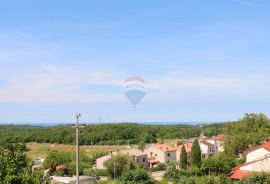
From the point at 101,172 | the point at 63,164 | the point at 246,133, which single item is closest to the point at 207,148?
the point at 246,133

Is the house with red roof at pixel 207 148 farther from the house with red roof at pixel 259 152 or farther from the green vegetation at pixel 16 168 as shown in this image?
the green vegetation at pixel 16 168

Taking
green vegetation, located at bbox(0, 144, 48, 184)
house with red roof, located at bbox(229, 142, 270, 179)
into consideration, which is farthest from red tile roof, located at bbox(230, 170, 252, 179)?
green vegetation, located at bbox(0, 144, 48, 184)

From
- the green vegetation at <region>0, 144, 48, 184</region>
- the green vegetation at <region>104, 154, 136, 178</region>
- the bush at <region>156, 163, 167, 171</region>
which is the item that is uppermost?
the green vegetation at <region>0, 144, 48, 184</region>

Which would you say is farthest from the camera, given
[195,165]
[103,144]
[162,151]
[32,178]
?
[103,144]

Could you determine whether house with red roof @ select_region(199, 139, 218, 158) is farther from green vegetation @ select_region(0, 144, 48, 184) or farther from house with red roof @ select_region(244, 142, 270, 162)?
green vegetation @ select_region(0, 144, 48, 184)

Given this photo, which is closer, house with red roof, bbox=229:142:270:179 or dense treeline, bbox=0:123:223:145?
house with red roof, bbox=229:142:270:179

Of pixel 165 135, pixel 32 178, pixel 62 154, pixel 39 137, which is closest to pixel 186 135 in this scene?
pixel 165 135

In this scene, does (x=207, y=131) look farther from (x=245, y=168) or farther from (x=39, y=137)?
(x=245, y=168)

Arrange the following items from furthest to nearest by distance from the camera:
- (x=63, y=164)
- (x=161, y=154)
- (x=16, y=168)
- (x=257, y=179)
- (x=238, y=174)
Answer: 1. (x=161, y=154)
2. (x=63, y=164)
3. (x=238, y=174)
4. (x=257, y=179)
5. (x=16, y=168)

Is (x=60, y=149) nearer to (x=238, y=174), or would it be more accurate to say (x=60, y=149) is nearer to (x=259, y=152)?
(x=259, y=152)

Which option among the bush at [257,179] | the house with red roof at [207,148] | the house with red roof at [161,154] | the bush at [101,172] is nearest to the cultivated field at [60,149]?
the house with red roof at [161,154]

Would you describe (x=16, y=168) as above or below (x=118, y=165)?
above
